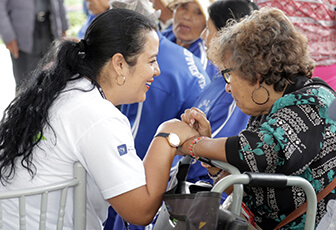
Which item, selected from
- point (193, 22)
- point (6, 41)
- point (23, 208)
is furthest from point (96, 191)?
point (6, 41)

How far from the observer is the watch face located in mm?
1834

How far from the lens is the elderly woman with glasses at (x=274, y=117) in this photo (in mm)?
1642

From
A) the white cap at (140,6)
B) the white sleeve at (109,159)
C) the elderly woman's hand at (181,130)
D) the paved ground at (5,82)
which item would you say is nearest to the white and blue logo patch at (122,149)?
the white sleeve at (109,159)

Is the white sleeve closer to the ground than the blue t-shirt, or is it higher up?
higher up

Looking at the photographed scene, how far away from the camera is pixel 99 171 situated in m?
1.66

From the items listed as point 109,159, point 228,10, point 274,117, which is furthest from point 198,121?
point 228,10

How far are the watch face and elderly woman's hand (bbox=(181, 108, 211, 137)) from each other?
151 mm

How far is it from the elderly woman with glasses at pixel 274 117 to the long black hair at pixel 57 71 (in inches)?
14.3

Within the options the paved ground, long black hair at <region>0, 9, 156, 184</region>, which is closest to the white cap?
long black hair at <region>0, 9, 156, 184</region>

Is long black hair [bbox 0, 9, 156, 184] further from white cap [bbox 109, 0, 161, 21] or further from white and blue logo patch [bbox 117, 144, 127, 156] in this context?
white cap [bbox 109, 0, 161, 21]

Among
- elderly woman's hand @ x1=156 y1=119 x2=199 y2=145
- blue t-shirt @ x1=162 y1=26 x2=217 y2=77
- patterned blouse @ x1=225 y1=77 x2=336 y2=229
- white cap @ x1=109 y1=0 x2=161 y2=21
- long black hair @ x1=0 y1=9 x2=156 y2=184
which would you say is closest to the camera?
patterned blouse @ x1=225 y1=77 x2=336 y2=229

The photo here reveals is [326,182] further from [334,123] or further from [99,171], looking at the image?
[99,171]

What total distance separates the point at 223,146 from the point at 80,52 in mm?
701

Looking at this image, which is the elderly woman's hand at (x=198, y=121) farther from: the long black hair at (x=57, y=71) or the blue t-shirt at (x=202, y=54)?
the blue t-shirt at (x=202, y=54)
